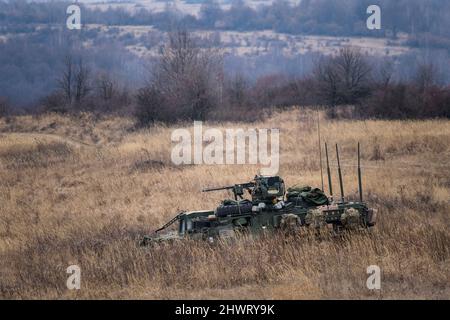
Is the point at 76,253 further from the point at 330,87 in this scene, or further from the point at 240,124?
the point at 330,87

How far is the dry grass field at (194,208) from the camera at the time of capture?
1062 cm

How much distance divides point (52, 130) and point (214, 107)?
9418 millimetres

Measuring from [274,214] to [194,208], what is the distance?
19.8 ft
